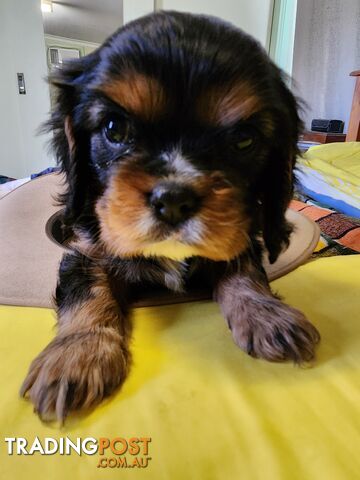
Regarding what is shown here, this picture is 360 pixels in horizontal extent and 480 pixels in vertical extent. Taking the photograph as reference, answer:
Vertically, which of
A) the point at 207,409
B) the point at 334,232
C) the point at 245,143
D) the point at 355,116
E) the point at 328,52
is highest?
the point at 328,52

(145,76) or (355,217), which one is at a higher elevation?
(145,76)

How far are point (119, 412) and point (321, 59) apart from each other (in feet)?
21.0

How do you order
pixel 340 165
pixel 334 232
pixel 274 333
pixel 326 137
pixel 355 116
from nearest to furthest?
pixel 274 333
pixel 334 232
pixel 340 165
pixel 355 116
pixel 326 137

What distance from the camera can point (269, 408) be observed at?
0.92 metres

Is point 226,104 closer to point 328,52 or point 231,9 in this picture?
point 231,9

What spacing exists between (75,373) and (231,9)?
4.45 metres

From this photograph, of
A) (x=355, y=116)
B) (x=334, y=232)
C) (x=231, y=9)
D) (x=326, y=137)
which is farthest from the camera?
(x=326, y=137)

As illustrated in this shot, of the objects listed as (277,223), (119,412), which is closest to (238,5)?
(277,223)

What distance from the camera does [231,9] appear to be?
4.40m

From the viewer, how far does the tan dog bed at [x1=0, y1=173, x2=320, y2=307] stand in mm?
1419

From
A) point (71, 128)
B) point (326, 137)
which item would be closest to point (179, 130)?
point (71, 128)

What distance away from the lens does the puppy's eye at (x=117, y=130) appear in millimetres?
1102

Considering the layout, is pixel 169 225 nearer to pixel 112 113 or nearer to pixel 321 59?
pixel 112 113

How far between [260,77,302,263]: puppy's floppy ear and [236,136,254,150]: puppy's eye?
11 cm
